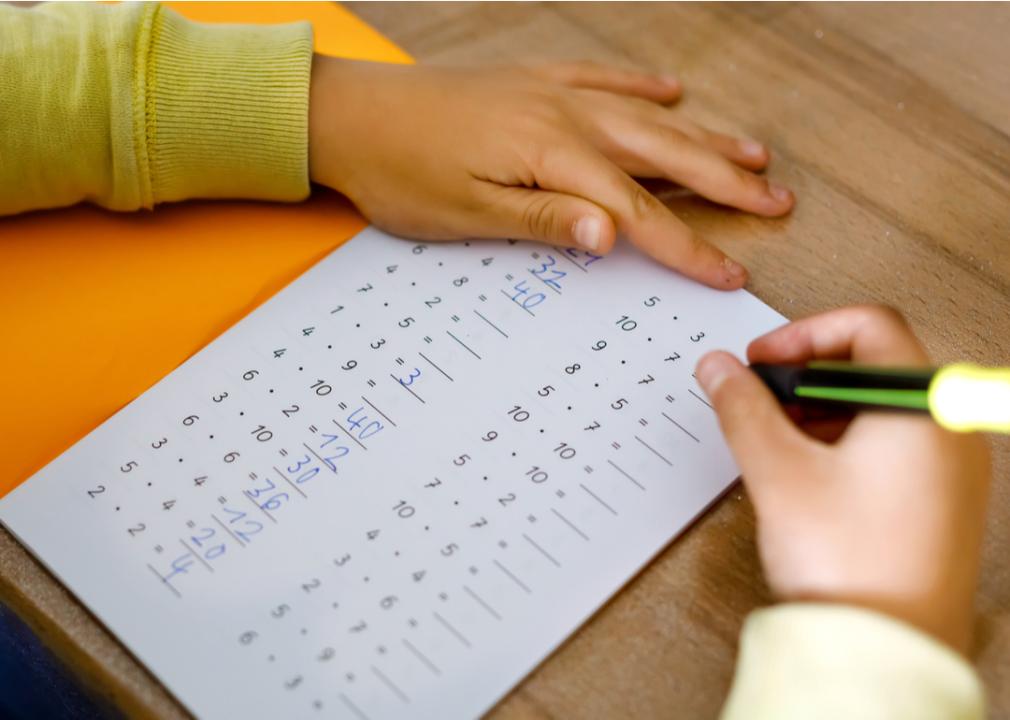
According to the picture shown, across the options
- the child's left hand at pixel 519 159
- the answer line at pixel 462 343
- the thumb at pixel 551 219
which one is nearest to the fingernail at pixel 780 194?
the child's left hand at pixel 519 159

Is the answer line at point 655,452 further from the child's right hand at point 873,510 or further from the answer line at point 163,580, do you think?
the answer line at point 163,580

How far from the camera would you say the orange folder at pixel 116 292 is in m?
0.62

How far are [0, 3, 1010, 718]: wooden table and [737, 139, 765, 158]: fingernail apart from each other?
0.06 feet

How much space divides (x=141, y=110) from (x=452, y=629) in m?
0.42

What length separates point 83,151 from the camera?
2.25ft

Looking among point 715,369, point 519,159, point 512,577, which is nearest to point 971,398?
point 715,369

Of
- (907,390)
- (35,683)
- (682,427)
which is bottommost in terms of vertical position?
(35,683)

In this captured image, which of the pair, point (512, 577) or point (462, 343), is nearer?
point (512, 577)

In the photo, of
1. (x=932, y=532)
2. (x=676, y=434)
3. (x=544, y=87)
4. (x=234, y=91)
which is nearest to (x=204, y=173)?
(x=234, y=91)

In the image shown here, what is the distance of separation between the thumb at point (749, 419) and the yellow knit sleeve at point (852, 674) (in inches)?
2.8

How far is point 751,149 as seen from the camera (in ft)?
2.35

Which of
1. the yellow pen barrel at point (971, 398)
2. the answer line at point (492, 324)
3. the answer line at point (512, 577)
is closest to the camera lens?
the yellow pen barrel at point (971, 398)

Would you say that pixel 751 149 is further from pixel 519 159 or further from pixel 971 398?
pixel 971 398

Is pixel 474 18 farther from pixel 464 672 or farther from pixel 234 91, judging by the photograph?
pixel 464 672
